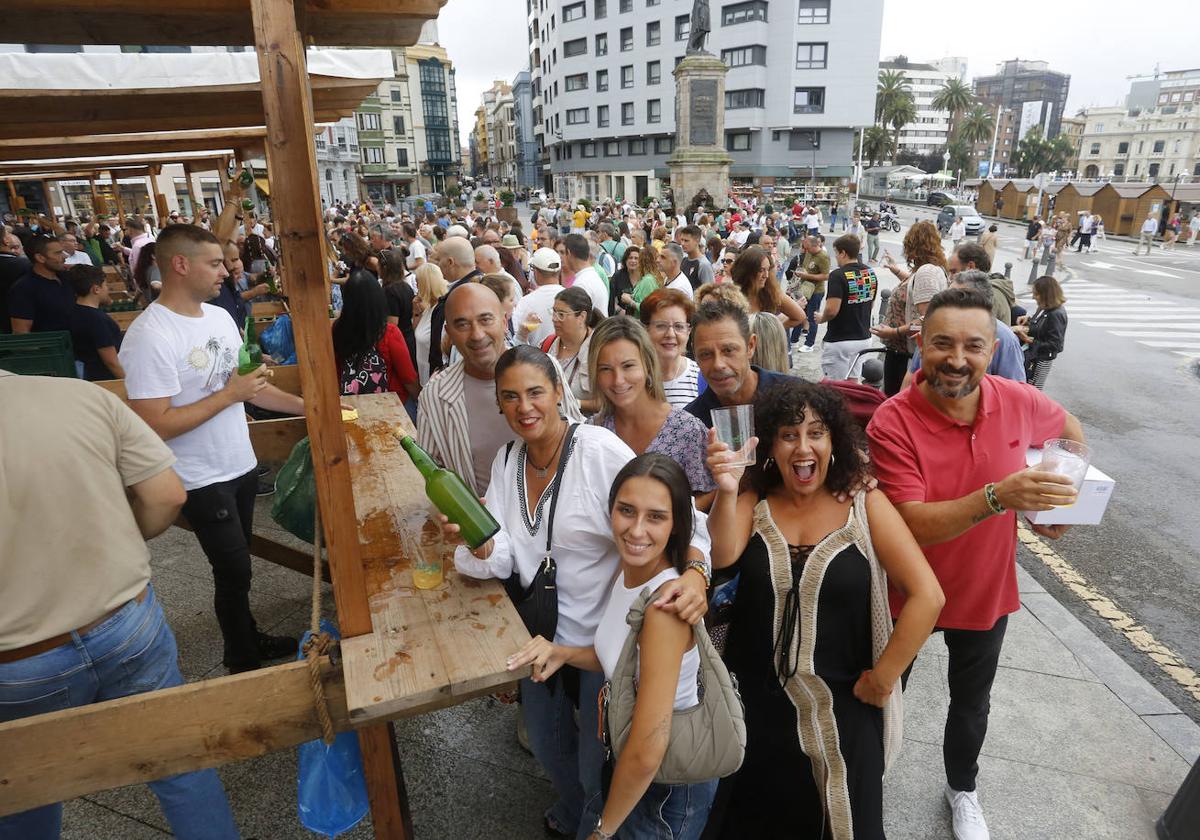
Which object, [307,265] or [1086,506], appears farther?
[1086,506]

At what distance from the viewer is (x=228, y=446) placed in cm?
309

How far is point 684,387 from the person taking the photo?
140 inches

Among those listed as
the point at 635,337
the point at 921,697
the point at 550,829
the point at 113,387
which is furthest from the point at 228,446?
the point at 921,697

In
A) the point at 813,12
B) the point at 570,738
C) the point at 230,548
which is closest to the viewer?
the point at 570,738

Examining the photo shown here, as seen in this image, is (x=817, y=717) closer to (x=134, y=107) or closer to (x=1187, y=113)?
(x=134, y=107)

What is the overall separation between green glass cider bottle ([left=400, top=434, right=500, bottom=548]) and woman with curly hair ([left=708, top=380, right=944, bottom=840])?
736 millimetres

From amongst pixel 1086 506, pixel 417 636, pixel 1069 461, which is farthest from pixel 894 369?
pixel 417 636

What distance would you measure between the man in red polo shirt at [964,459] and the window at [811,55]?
4881 centimetres

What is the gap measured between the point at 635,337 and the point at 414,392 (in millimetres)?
2472

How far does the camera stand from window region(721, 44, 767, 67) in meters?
43.5

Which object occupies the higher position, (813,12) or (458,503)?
(813,12)

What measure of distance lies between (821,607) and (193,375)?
2810 millimetres

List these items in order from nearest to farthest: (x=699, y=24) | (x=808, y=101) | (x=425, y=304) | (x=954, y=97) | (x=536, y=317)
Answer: (x=536, y=317) < (x=425, y=304) < (x=699, y=24) < (x=808, y=101) < (x=954, y=97)

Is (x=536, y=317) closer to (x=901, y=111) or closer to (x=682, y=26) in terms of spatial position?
(x=682, y=26)
